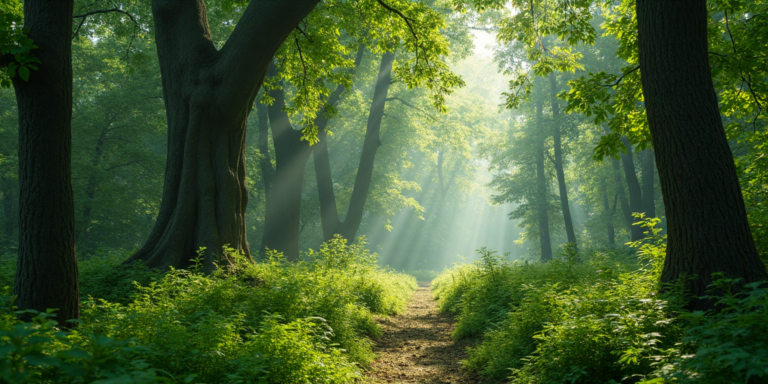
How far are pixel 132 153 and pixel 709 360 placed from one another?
77.1 ft

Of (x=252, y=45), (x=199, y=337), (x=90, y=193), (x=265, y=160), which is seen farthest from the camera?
(x=90, y=193)

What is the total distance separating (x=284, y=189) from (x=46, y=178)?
10058 millimetres

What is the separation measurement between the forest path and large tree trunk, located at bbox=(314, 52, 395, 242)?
269 inches

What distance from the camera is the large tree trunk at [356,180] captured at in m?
17.0

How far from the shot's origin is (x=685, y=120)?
466cm

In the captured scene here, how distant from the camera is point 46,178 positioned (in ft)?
15.3

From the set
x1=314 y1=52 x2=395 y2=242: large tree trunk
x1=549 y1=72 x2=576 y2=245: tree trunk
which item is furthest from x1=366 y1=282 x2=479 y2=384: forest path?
x1=549 y1=72 x2=576 y2=245: tree trunk

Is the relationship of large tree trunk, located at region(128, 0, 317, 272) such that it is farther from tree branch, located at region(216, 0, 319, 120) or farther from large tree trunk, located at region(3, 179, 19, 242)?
large tree trunk, located at region(3, 179, 19, 242)

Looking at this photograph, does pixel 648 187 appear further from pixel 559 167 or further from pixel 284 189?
pixel 284 189

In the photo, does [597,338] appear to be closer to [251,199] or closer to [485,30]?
[485,30]

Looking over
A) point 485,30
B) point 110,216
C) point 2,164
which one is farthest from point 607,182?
point 2,164

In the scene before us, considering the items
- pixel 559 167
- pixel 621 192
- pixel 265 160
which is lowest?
A: pixel 621 192

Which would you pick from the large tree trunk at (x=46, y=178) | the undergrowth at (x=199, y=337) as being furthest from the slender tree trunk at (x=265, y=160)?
the large tree trunk at (x=46, y=178)

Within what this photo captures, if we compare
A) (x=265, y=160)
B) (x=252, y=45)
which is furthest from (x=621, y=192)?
(x=252, y=45)
